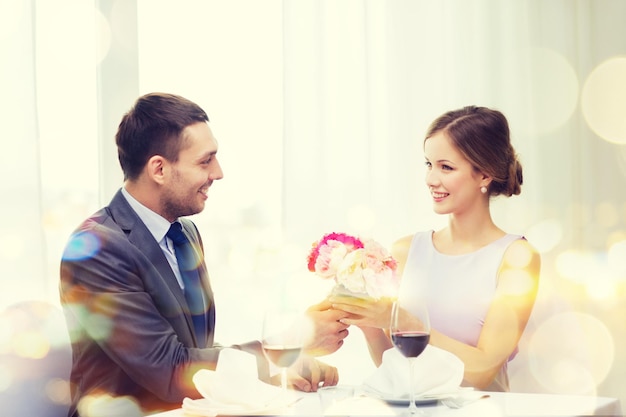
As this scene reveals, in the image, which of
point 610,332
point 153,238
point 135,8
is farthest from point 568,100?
point 153,238

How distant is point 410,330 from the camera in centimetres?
147

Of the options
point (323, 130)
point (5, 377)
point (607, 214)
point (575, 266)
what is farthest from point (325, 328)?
point (607, 214)

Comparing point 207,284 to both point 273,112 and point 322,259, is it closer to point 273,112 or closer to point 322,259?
point 322,259

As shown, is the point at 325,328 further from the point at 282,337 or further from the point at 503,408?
the point at 503,408

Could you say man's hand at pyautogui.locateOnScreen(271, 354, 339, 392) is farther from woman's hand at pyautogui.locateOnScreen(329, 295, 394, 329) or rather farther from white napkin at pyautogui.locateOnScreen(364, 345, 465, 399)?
white napkin at pyautogui.locateOnScreen(364, 345, 465, 399)

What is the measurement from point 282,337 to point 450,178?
1162mm

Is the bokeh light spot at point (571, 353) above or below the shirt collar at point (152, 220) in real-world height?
below

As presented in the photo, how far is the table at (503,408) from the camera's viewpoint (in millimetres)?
1423

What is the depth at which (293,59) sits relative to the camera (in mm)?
2992

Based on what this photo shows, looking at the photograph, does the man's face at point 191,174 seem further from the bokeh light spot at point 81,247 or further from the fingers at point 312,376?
the fingers at point 312,376

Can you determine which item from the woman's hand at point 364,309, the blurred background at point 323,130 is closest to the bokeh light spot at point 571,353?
the blurred background at point 323,130

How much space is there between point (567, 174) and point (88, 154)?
2219mm

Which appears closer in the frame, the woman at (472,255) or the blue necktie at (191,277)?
the blue necktie at (191,277)

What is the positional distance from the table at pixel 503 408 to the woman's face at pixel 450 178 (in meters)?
0.99
